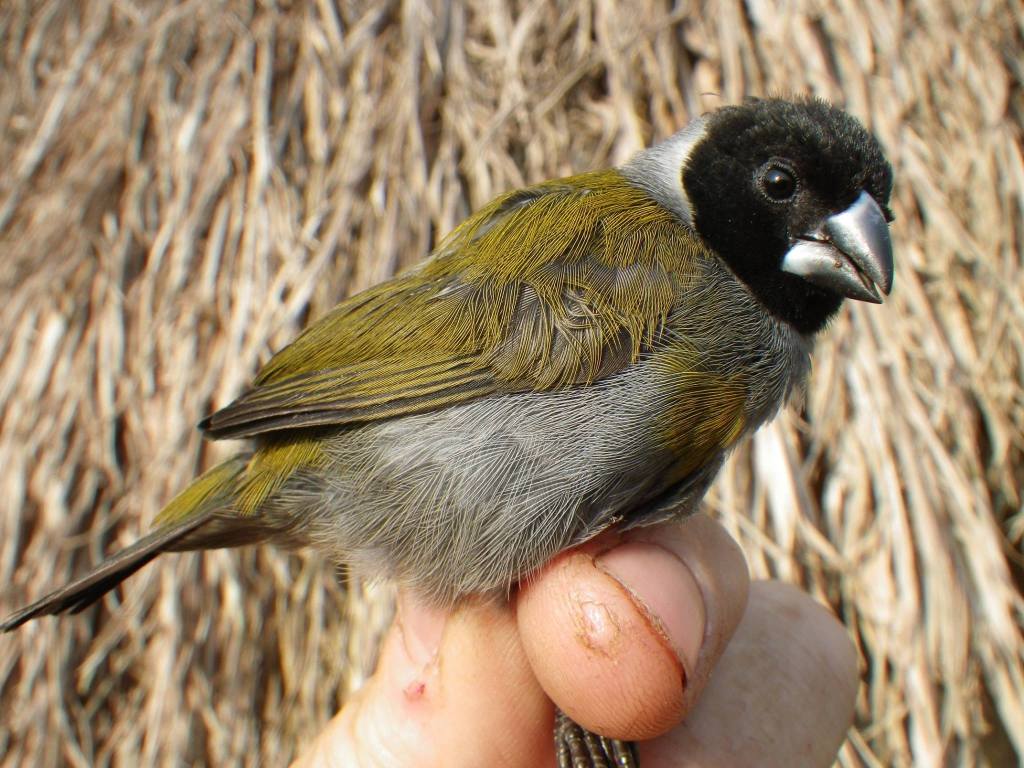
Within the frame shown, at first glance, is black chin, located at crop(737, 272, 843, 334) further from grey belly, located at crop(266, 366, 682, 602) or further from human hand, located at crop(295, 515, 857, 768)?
human hand, located at crop(295, 515, 857, 768)

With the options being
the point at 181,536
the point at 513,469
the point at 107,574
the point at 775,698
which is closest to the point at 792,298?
the point at 513,469

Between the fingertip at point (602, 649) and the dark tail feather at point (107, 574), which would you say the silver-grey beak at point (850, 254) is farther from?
the dark tail feather at point (107, 574)

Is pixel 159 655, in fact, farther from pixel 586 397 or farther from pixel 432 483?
pixel 586 397

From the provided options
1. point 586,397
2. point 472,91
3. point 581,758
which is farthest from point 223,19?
point 581,758

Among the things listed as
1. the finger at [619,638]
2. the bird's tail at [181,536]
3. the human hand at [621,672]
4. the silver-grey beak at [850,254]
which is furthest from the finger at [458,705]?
the silver-grey beak at [850,254]

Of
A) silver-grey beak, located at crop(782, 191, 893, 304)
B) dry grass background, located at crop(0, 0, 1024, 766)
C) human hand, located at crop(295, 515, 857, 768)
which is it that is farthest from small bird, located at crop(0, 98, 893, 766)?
dry grass background, located at crop(0, 0, 1024, 766)

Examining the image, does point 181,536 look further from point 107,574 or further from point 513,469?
point 513,469
